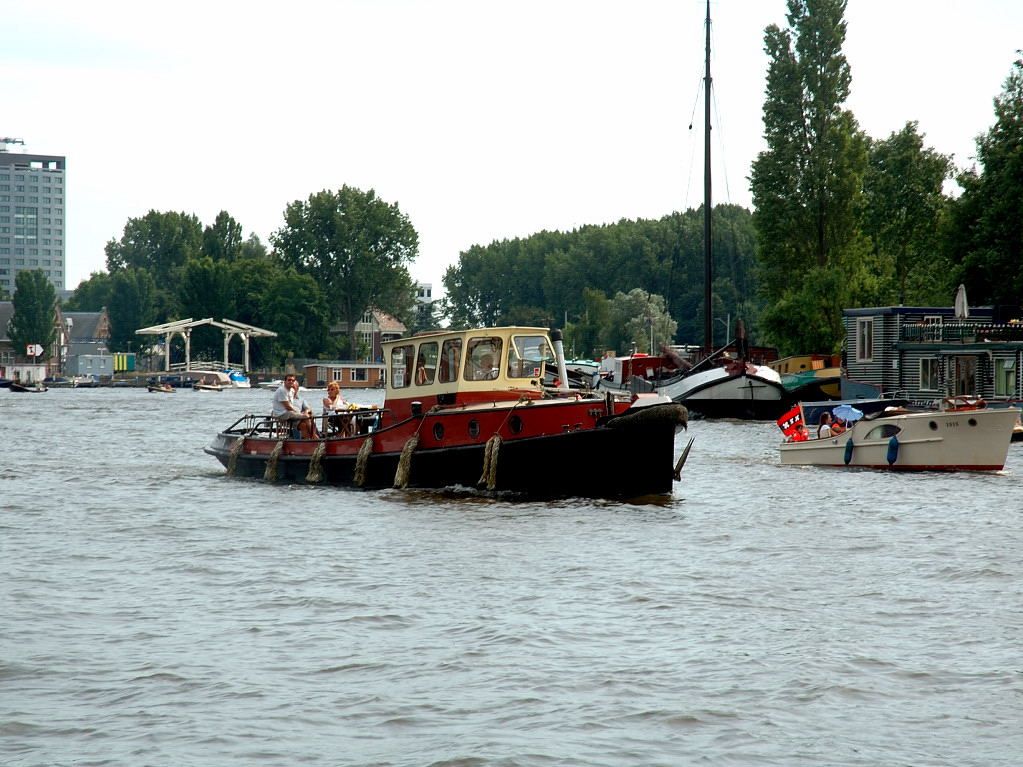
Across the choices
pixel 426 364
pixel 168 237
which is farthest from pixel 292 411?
pixel 168 237

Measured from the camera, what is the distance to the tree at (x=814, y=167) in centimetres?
Answer: 7206

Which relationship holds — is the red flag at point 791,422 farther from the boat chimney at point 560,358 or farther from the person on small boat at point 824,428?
the boat chimney at point 560,358

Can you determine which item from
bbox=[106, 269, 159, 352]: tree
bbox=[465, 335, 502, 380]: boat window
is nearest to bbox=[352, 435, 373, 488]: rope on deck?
bbox=[465, 335, 502, 380]: boat window

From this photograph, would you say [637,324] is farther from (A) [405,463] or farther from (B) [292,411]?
(A) [405,463]

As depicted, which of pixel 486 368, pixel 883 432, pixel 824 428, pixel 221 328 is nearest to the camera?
pixel 486 368

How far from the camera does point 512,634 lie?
13383mm

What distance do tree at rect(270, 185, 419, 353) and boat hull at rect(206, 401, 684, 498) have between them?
12207 centimetres

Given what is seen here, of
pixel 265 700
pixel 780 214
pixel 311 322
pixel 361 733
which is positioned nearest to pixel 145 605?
pixel 265 700

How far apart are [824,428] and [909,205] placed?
49116mm

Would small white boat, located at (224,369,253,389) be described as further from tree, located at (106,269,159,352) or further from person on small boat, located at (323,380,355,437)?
person on small boat, located at (323,380,355,437)

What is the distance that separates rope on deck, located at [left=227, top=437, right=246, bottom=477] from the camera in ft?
102

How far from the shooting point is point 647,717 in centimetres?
1052

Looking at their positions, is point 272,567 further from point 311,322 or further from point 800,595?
point 311,322

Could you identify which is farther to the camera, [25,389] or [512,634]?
[25,389]
